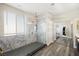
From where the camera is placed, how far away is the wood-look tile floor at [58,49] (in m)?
1.86

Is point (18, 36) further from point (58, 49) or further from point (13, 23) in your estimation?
point (58, 49)

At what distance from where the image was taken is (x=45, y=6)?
186cm

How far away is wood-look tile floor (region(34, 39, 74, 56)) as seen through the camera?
1.86m

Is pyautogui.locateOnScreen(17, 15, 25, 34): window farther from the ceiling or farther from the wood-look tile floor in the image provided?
the wood-look tile floor

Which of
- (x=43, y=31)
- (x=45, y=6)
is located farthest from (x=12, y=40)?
(x=45, y=6)

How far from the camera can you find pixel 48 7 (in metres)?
1.87

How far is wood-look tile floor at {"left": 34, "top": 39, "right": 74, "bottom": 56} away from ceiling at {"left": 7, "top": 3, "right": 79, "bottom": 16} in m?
0.61

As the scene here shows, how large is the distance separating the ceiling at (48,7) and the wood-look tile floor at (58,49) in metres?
0.61

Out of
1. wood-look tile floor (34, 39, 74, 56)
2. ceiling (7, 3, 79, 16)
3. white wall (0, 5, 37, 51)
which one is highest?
ceiling (7, 3, 79, 16)

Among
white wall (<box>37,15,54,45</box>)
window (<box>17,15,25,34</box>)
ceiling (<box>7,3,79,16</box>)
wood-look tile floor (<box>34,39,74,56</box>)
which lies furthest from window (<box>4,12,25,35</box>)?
wood-look tile floor (<box>34,39,74,56</box>)

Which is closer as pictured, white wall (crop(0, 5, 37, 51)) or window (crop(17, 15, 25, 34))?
white wall (crop(0, 5, 37, 51))

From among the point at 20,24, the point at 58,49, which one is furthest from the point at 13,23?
the point at 58,49

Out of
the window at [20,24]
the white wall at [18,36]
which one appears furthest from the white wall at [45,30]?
the window at [20,24]

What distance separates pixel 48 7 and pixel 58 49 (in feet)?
2.88
